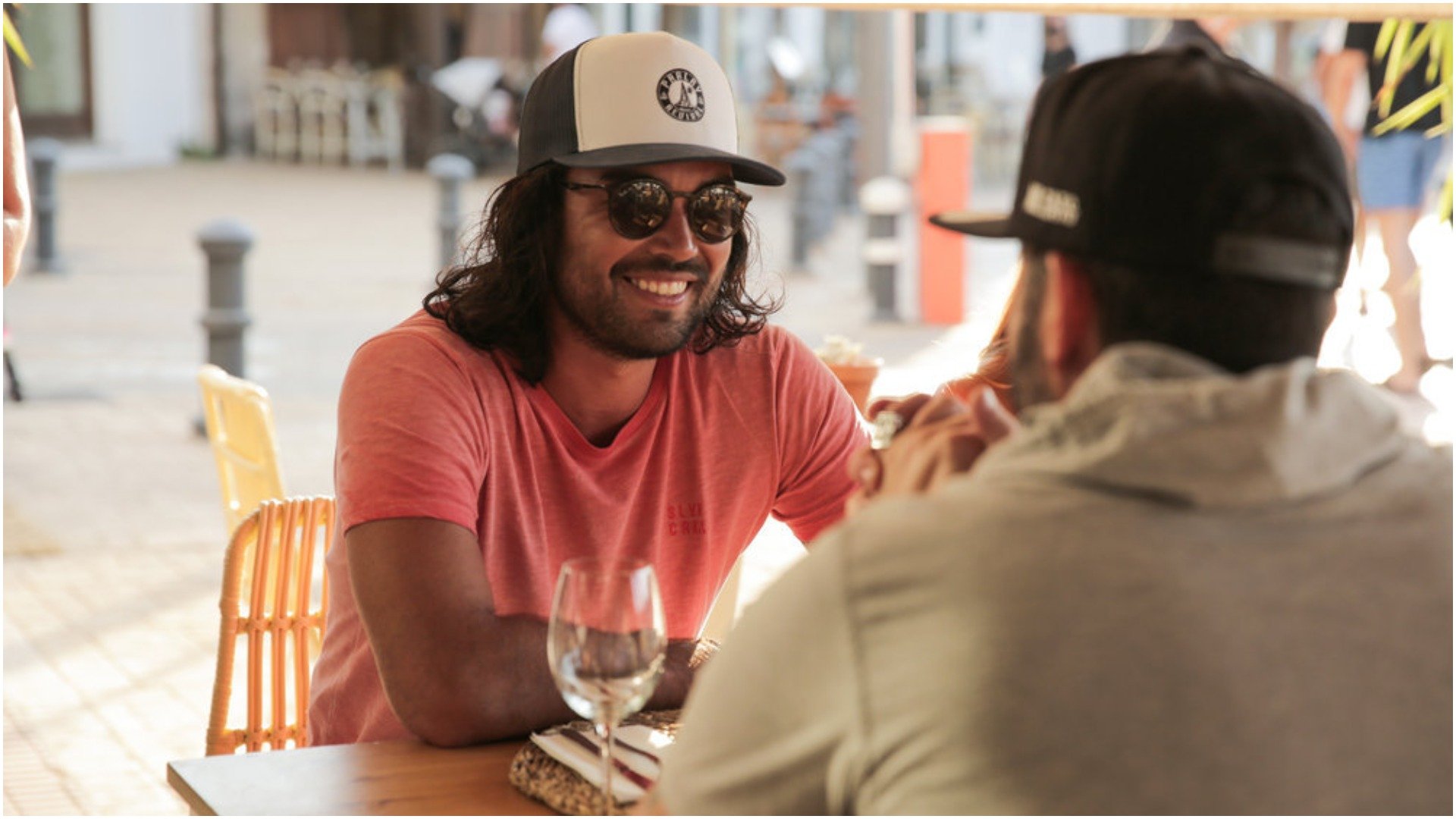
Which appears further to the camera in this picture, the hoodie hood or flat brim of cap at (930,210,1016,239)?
flat brim of cap at (930,210,1016,239)

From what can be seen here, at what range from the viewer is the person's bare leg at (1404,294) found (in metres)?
8.54

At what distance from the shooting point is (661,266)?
276cm

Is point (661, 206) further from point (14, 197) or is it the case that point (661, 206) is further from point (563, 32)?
point (563, 32)

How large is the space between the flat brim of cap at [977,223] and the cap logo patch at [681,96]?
0.75m

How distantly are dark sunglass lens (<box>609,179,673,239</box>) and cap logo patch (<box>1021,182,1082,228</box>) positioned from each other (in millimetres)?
1250

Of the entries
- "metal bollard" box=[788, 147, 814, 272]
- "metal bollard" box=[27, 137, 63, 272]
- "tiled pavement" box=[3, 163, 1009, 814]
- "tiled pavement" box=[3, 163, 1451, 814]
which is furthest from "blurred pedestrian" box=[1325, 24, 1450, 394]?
"metal bollard" box=[27, 137, 63, 272]

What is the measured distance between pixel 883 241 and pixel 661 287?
921 centimetres

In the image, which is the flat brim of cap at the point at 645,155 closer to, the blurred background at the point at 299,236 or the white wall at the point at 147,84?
the blurred background at the point at 299,236

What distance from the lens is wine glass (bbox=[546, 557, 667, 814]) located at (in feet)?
6.00

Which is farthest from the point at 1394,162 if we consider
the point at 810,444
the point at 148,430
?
the point at 810,444

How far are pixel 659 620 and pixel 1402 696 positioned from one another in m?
0.76

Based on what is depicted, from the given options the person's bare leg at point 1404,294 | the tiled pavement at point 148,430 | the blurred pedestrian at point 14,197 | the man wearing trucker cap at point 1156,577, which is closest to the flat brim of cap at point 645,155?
the tiled pavement at point 148,430

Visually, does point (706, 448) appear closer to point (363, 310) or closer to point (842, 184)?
point (363, 310)

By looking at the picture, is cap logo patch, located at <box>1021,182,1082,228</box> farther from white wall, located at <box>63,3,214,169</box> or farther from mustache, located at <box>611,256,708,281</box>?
white wall, located at <box>63,3,214,169</box>
